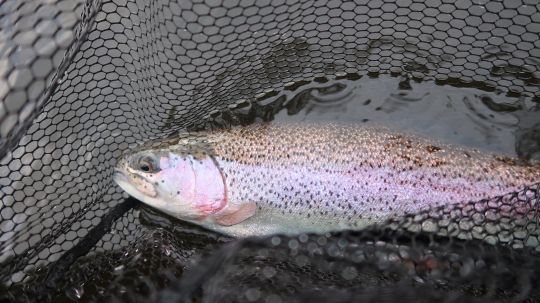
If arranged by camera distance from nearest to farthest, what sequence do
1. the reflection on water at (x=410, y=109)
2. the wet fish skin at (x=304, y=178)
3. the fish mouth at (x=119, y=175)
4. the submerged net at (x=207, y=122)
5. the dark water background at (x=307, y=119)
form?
the submerged net at (x=207, y=122), the dark water background at (x=307, y=119), the wet fish skin at (x=304, y=178), the fish mouth at (x=119, y=175), the reflection on water at (x=410, y=109)

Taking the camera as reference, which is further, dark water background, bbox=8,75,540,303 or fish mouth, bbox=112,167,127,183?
fish mouth, bbox=112,167,127,183

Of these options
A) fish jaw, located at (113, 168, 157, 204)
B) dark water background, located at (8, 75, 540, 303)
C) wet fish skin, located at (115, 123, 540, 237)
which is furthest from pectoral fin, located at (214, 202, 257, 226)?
fish jaw, located at (113, 168, 157, 204)

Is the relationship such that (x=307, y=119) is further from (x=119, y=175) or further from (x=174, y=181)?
(x=119, y=175)

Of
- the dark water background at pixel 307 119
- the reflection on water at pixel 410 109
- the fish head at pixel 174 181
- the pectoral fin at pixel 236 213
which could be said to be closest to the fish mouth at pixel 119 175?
the fish head at pixel 174 181

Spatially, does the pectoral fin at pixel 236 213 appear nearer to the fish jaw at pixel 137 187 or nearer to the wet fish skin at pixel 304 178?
the wet fish skin at pixel 304 178

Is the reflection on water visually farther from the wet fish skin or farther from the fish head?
the fish head

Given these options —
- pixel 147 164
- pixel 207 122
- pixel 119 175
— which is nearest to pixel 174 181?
pixel 147 164

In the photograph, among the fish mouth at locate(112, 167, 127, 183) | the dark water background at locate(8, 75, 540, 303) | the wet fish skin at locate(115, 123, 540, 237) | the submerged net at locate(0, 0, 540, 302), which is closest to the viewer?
the submerged net at locate(0, 0, 540, 302)
